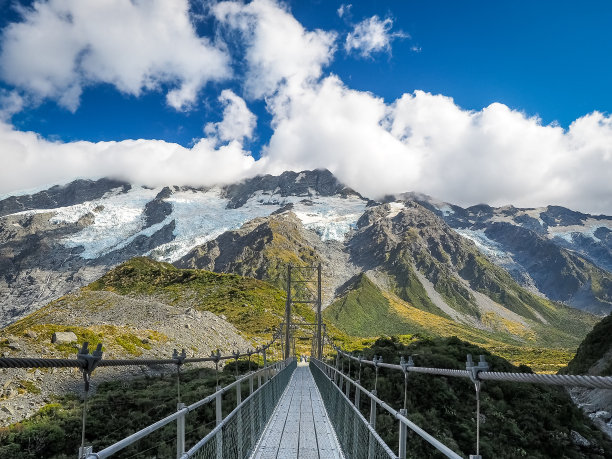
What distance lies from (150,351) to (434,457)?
2227cm

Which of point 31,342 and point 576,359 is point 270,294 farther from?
point 31,342

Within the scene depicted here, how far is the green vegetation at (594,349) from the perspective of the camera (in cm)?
3062

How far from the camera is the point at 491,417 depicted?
15156 millimetres

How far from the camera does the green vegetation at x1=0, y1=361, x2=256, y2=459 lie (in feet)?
36.4

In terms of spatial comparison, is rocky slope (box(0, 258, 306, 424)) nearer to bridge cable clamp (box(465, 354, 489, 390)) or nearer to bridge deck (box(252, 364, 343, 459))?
bridge deck (box(252, 364, 343, 459))

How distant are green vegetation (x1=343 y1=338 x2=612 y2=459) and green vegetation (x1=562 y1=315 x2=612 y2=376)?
14.9 meters

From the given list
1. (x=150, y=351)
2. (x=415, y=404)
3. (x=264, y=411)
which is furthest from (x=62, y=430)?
(x=150, y=351)

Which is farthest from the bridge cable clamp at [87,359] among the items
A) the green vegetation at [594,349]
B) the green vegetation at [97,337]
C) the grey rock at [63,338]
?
the green vegetation at [594,349]

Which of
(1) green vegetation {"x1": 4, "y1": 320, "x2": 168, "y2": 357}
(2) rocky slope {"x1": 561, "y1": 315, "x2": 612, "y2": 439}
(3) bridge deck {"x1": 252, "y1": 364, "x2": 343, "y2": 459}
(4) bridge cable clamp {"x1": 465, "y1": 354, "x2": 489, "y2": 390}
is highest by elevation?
(4) bridge cable clamp {"x1": 465, "y1": 354, "x2": 489, "y2": 390}

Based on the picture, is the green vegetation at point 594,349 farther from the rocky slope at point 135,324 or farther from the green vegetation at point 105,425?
the rocky slope at point 135,324

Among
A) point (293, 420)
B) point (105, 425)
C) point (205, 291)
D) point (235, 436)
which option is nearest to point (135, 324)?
point (105, 425)

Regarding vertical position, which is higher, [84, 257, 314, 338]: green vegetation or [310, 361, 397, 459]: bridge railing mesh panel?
[84, 257, 314, 338]: green vegetation

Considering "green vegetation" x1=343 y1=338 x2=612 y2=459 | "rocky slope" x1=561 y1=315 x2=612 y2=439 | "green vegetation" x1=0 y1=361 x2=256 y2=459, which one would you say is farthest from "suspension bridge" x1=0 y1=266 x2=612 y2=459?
"rocky slope" x1=561 y1=315 x2=612 y2=439

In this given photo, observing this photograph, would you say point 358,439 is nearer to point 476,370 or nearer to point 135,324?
point 476,370
